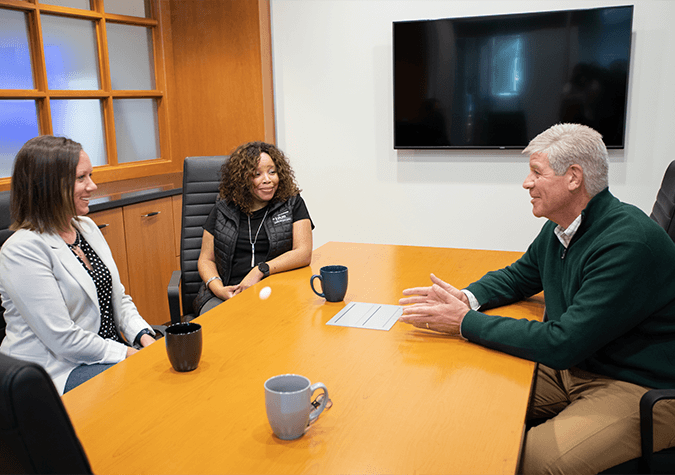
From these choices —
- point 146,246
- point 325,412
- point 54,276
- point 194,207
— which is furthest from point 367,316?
point 146,246

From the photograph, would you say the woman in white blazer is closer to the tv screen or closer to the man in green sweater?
the man in green sweater

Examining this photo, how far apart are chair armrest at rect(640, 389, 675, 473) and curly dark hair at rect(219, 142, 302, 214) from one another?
164 centimetres

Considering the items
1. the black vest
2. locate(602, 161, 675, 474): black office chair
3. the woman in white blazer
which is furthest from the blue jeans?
locate(602, 161, 675, 474): black office chair

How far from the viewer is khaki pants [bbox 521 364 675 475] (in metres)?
1.27

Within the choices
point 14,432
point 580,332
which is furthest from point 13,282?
point 580,332

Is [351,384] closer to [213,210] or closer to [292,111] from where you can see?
[213,210]

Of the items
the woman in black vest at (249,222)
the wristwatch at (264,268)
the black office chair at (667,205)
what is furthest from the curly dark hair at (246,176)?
the black office chair at (667,205)

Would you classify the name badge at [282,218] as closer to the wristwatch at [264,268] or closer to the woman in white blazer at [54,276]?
the wristwatch at [264,268]

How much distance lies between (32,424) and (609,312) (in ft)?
3.98

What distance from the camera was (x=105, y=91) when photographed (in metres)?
3.76

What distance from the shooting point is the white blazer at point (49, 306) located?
1595 mm

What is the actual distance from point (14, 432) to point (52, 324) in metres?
1.14

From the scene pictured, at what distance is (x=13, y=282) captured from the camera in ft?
5.21

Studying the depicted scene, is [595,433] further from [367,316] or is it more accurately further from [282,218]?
[282,218]
